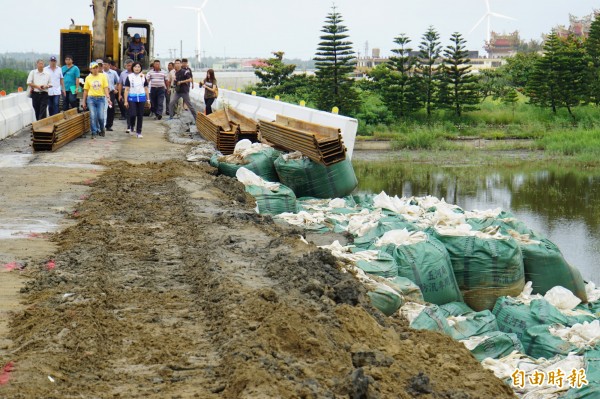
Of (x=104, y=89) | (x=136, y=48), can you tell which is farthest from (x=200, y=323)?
(x=136, y=48)

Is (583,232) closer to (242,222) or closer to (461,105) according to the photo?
(242,222)

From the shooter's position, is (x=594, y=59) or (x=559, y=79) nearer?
(x=559, y=79)

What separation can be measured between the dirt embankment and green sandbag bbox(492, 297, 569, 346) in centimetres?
193

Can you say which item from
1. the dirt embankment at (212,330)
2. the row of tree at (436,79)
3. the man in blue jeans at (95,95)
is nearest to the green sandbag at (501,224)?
the dirt embankment at (212,330)

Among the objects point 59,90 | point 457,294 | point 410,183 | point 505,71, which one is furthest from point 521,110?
point 457,294

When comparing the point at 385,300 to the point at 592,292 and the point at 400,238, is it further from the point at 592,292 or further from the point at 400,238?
the point at 592,292

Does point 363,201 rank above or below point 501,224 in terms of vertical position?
below

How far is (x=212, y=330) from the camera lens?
653 cm

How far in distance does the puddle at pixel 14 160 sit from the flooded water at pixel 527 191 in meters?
8.49

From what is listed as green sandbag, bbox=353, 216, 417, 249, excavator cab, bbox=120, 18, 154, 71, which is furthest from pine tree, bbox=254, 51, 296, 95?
green sandbag, bbox=353, 216, 417, 249

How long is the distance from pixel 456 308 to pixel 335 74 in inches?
1292

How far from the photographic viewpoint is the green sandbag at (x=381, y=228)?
1081 centimetres

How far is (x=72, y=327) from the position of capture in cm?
630

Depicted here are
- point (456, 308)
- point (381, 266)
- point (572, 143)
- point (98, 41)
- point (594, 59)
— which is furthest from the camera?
point (594, 59)
